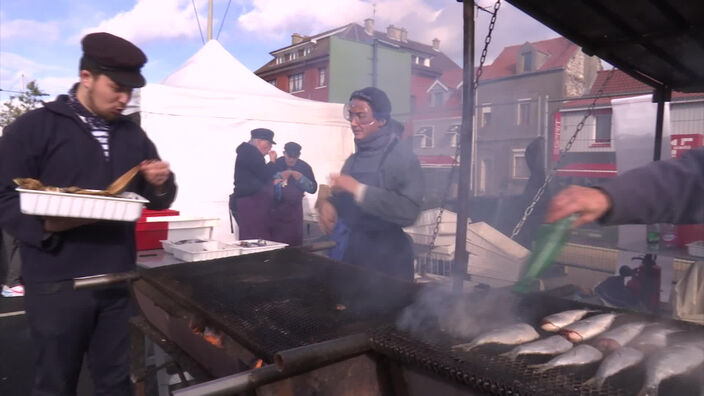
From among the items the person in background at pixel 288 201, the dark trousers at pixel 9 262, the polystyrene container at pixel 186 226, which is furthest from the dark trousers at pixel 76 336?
the dark trousers at pixel 9 262

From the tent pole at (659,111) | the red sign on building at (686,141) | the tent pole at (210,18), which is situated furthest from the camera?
the tent pole at (210,18)

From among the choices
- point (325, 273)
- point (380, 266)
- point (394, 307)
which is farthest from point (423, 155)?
point (394, 307)

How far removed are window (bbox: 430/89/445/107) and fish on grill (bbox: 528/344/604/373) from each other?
334 inches

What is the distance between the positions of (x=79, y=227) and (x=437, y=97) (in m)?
9.10

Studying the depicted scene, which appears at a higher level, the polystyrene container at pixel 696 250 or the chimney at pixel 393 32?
the chimney at pixel 393 32

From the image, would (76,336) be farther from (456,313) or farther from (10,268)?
(10,268)

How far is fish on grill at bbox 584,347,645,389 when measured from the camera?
123cm

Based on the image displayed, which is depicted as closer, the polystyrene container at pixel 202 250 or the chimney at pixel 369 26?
the polystyrene container at pixel 202 250

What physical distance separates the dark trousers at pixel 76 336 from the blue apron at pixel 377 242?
4.71 feet

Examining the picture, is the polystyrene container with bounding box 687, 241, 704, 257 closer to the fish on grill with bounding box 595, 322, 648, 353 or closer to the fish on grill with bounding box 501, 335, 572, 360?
the fish on grill with bounding box 595, 322, 648, 353

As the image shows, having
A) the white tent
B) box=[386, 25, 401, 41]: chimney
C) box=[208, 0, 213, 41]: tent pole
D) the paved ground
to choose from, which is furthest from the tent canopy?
box=[208, 0, 213, 41]: tent pole

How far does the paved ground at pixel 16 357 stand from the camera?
3.54 metres

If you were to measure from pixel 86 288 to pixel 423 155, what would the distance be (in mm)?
6737

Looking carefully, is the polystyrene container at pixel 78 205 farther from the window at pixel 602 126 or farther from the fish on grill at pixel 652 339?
the window at pixel 602 126
